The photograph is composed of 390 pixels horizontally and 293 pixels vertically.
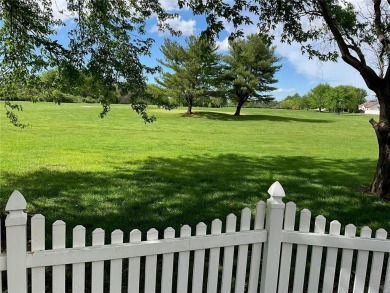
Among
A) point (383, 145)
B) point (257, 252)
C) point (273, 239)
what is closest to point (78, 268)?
point (257, 252)

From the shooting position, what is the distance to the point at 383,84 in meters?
5.98

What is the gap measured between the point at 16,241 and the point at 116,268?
26.2 inches

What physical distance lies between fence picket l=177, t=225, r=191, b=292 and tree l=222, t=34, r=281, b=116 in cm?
3219

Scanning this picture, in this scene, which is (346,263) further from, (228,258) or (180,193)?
(180,193)

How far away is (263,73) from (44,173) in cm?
3209

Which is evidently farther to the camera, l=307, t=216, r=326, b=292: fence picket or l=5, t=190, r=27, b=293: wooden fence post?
l=307, t=216, r=326, b=292: fence picket

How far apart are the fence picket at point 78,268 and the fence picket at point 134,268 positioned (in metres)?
0.32

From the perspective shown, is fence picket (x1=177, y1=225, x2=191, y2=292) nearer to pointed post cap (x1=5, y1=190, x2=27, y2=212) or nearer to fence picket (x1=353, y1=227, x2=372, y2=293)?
pointed post cap (x1=5, y1=190, x2=27, y2=212)

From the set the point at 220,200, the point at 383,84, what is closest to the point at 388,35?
the point at 383,84

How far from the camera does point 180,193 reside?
20.3ft

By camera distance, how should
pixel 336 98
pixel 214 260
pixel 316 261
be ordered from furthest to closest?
1. pixel 336 98
2. pixel 316 261
3. pixel 214 260

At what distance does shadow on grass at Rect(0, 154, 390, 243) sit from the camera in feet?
15.9

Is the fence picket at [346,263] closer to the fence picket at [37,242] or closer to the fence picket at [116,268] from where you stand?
the fence picket at [116,268]

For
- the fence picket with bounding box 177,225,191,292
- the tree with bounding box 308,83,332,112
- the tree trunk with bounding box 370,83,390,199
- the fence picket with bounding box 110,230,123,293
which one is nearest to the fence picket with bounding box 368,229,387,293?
the fence picket with bounding box 177,225,191,292
